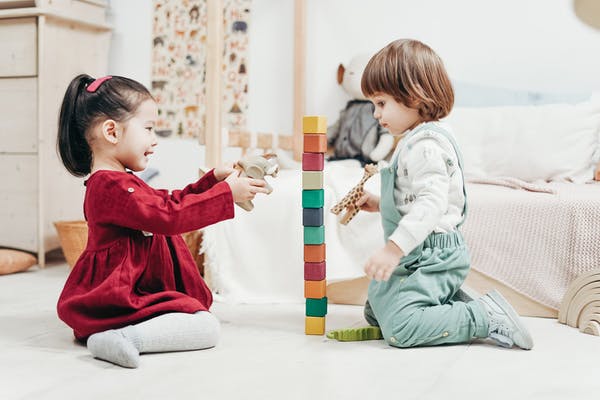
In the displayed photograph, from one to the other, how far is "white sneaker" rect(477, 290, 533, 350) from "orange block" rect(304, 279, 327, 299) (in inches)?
12.7

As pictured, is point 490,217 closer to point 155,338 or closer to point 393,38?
point 155,338

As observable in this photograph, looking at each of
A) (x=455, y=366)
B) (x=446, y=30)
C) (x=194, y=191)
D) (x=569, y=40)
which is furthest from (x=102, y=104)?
(x=569, y=40)

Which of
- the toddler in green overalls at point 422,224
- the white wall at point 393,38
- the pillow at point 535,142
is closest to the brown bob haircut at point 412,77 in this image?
the toddler in green overalls at point 422,224

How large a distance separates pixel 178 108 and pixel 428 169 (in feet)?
5.53

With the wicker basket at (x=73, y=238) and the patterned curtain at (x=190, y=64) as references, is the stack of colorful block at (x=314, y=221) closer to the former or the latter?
Answer: the wicker basket at (x=73, y=238)

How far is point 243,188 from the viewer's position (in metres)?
1.37

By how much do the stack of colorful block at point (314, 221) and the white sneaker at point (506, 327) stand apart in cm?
33

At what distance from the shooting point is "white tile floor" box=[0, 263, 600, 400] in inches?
41.4

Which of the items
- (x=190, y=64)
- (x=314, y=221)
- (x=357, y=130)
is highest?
(x=190, y=64)

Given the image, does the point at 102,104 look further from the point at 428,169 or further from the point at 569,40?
the point at 569,40

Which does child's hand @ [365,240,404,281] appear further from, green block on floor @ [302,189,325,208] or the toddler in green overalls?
green block on floor @ [302,189,325,208]

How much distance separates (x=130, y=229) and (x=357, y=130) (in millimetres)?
1193

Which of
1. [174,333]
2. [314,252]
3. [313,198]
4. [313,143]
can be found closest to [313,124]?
[313,143]

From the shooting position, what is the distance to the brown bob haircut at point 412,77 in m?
1.38
